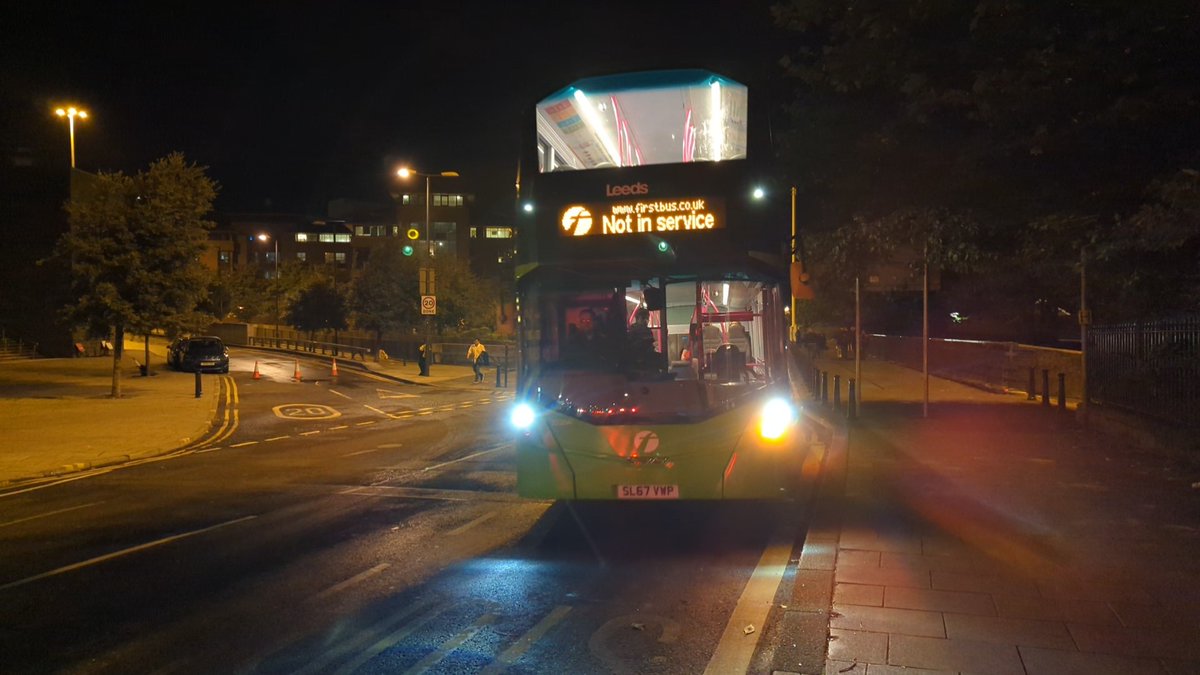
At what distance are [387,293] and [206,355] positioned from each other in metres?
15.1

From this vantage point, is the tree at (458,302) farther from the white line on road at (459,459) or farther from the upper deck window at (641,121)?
the upper deck window at (641,121)

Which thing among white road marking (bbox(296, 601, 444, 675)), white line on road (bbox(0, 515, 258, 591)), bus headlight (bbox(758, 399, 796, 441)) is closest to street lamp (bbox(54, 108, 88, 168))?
white line on road (bbox(0, 515, 258, 591))

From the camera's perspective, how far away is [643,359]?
8.73 metres

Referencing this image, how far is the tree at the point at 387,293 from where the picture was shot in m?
50.4

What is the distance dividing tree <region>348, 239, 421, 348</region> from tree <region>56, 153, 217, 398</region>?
972 inches

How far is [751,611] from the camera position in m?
6.25

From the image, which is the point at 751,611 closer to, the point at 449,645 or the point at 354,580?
the point at 449,645

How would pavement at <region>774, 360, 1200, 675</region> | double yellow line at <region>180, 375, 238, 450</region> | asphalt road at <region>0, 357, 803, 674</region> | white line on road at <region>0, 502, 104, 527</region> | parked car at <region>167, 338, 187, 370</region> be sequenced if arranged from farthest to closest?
parked car at <region>167, 338, 187, 370</region> → double yellow line at <region>180, 375, 238, 450</region> → white line on road at <region>0, 502, 104, 527</region> → asphalt road at <region>0, 357, 803, 674</region> → pavement at <region>774, 360, 1200, 675</region>

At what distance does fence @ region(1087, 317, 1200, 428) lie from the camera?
458 inches

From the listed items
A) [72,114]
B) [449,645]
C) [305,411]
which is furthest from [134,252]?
[449,645]

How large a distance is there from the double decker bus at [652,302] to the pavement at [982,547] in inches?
56.8

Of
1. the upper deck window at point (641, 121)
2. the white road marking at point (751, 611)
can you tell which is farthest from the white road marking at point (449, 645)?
the upper deck window at point (641, 121)

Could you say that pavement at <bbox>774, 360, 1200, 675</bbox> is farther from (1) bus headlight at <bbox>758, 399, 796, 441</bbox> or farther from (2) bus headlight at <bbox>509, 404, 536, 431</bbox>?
(2) bus headlight at <bbox>509, 404, 536, 431</bbox>

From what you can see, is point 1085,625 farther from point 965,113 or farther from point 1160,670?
point 965,113
